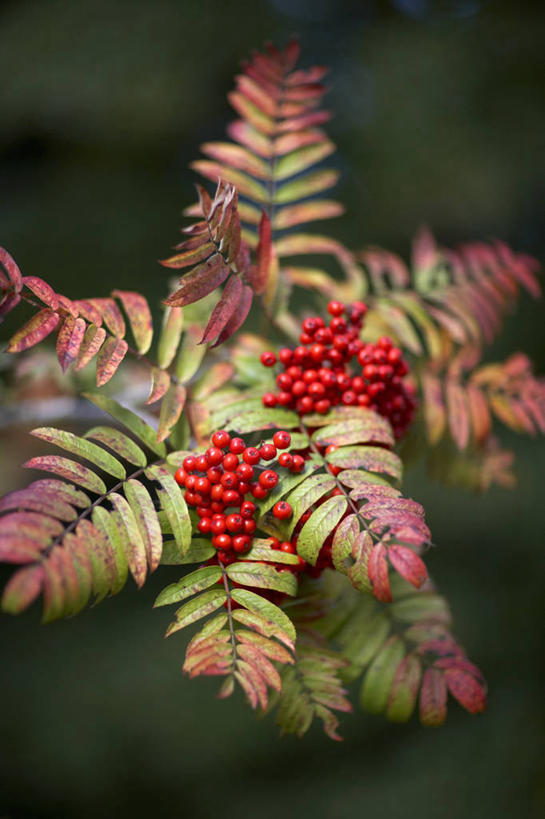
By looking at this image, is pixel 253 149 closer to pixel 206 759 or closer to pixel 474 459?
pixel 474 459

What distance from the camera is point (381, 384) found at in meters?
1.02

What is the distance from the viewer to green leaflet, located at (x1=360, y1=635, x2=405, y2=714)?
Answer: 94cm

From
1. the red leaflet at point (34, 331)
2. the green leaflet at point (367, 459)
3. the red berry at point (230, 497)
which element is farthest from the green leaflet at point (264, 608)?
the red leaflet at point (34, 331)

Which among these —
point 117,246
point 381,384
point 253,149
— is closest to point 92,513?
point 381,384

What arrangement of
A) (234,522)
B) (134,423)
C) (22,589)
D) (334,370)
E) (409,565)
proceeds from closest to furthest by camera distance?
(22,589), (409,565), (234,522), (134,423), (334,370)

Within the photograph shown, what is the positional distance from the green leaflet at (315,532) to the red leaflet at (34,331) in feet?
1.41

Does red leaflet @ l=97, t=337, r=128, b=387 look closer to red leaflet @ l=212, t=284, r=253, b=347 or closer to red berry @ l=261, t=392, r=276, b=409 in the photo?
red leaflet @ l=212, t=284, r=253, b=347

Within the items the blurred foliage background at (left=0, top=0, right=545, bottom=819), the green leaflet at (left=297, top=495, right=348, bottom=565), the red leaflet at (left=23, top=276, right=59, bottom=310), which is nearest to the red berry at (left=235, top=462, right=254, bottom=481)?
the green leaflet at (left=297, top=495, right=348, bottom=565)

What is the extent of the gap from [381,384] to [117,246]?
8.47ft

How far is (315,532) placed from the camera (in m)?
0.76

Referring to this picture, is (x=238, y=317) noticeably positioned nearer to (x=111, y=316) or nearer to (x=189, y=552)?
(x=111, y=316)

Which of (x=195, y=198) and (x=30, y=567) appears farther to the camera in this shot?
(x=195, y=198)

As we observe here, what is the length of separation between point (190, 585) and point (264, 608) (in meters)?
0.11

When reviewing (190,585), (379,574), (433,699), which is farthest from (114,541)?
(433,699)
